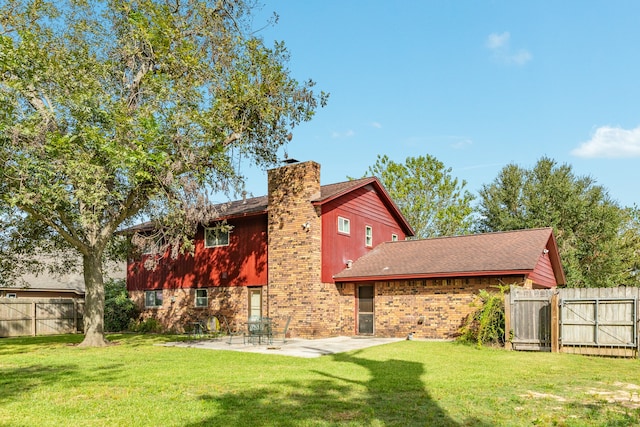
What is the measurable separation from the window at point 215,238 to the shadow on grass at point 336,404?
43.7 ft

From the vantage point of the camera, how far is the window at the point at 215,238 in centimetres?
2286

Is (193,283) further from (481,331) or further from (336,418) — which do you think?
(336,418)

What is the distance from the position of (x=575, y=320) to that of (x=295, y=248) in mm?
10067

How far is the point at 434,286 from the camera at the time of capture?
61.3 ft

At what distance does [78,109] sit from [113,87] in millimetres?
2862

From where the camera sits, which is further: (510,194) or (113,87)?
(510,194)

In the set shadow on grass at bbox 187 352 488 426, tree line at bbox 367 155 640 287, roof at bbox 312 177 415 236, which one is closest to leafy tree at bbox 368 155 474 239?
tree line at bbox 367 155 640 287

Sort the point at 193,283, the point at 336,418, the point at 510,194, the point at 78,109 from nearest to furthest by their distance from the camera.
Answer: the point at 336,418 → the point at 78,109 → the point at 193,283 → the point at 510,194

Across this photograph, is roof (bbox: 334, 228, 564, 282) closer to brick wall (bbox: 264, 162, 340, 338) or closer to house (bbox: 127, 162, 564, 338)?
house (bbox: 127, 162, 564, 338)

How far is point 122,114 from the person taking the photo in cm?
1484

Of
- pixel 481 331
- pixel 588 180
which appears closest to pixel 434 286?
pixel 481 331

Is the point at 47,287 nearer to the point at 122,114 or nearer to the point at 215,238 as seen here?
the point at 215,238

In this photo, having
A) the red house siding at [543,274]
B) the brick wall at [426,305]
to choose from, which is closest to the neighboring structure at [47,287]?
the brick wall at [426,305]

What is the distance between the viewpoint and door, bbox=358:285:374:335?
20422mm
